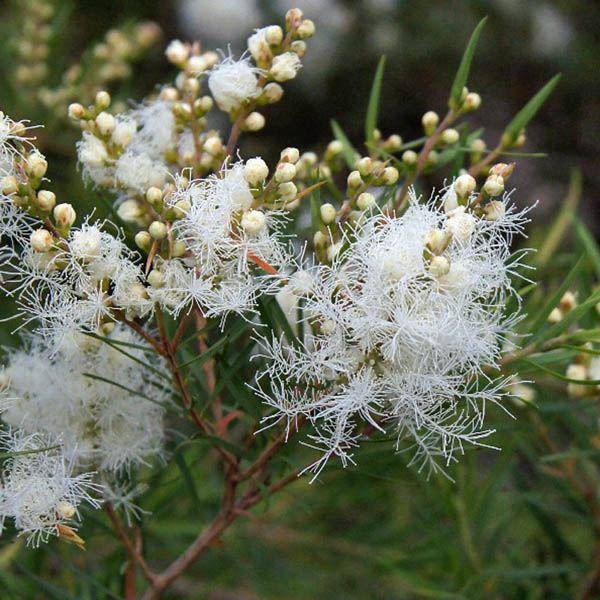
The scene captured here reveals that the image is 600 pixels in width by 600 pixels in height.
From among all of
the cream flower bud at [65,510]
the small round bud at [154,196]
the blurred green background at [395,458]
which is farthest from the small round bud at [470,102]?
the cream flower bud at [65,510]

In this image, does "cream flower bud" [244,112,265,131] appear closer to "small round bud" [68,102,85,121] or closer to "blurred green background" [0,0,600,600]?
"small round bud" [68,102,85,121]

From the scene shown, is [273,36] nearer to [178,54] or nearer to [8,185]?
[178,54]

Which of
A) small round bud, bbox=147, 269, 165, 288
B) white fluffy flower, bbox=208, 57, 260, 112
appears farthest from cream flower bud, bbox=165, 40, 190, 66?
small round bud, bbox=147, 269, 165, 288

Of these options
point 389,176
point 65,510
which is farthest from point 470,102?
point 65,510

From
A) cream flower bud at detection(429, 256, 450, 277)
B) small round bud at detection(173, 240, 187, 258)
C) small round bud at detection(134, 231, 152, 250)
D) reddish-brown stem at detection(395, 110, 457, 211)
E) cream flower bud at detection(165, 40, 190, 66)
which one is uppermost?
cream flower bud at detection(165, 40, 190, 66)

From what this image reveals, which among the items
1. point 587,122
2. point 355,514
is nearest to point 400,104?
point 587,122

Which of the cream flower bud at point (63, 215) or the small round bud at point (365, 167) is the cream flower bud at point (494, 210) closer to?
the small round bud at point (365, 167)
